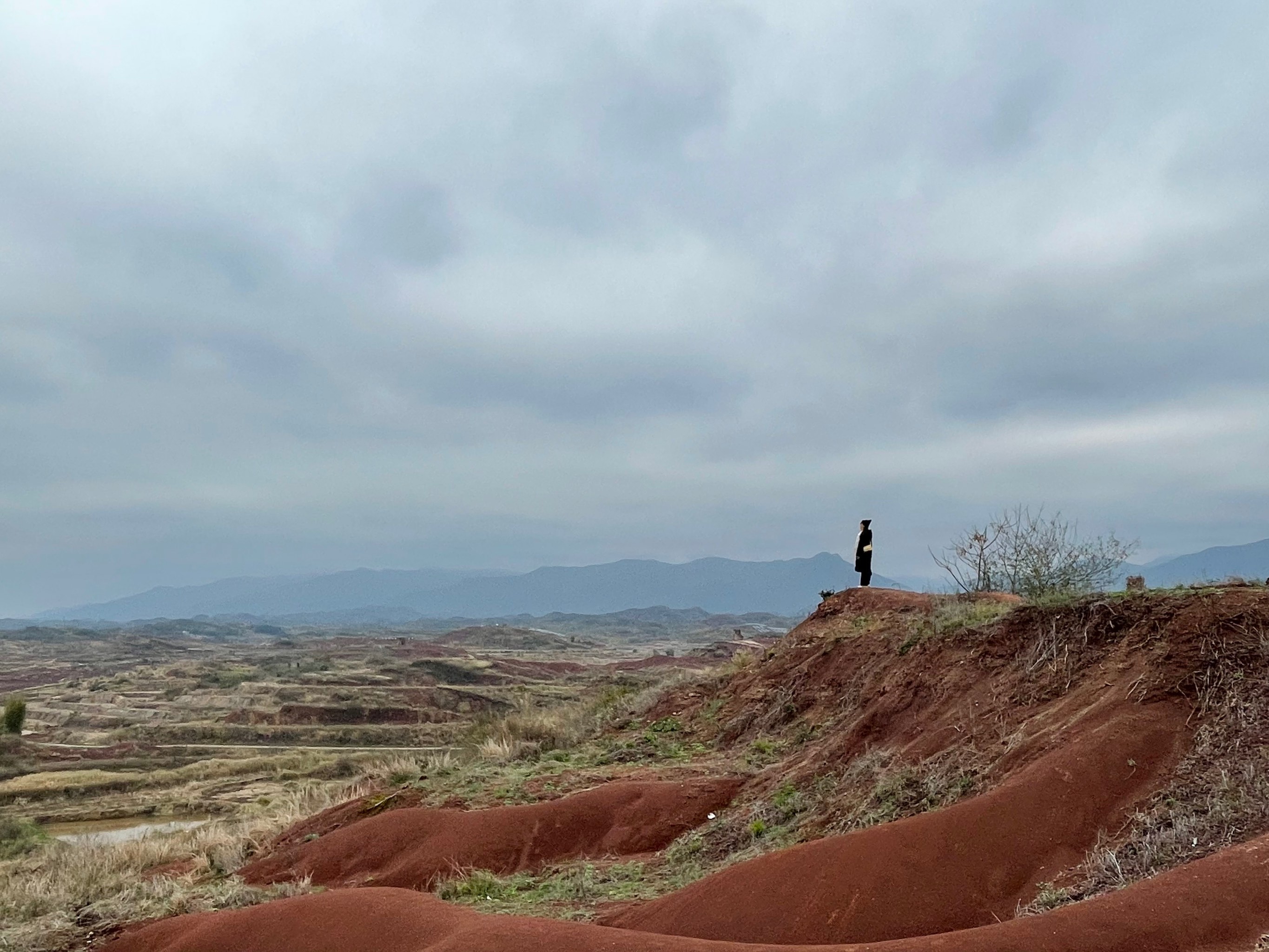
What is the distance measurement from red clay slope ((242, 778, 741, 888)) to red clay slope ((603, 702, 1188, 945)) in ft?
14.6

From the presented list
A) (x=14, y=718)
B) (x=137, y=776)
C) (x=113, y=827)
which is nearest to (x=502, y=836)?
(x=113, y=827)

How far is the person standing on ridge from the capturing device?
74.5 feet

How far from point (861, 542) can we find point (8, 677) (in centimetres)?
11274

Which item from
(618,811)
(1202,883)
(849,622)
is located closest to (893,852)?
(1202,883)

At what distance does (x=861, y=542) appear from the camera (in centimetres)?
2289

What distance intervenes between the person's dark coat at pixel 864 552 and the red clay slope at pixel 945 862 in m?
14.2

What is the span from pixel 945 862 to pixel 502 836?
774 centimetres

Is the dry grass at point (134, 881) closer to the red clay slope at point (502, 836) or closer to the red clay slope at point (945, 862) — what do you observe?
the red clay slope at point (502, 836)

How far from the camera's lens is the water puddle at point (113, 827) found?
29.3 m

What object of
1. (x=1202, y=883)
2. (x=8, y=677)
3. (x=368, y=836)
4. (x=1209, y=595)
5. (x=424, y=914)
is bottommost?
(x=8, y=677)

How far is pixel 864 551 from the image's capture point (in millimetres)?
22953

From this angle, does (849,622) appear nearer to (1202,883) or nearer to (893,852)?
(893,852)

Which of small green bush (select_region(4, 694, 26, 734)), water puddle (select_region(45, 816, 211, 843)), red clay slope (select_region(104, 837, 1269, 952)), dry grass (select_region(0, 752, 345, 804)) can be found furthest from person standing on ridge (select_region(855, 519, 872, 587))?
small green bush (select_region(4, 694, 26, 734))

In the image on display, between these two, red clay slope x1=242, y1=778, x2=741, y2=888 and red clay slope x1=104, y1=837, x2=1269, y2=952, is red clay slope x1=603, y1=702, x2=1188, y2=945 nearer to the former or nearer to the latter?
red clay slope x1=104, y1=837, x2=1269, y2=952
